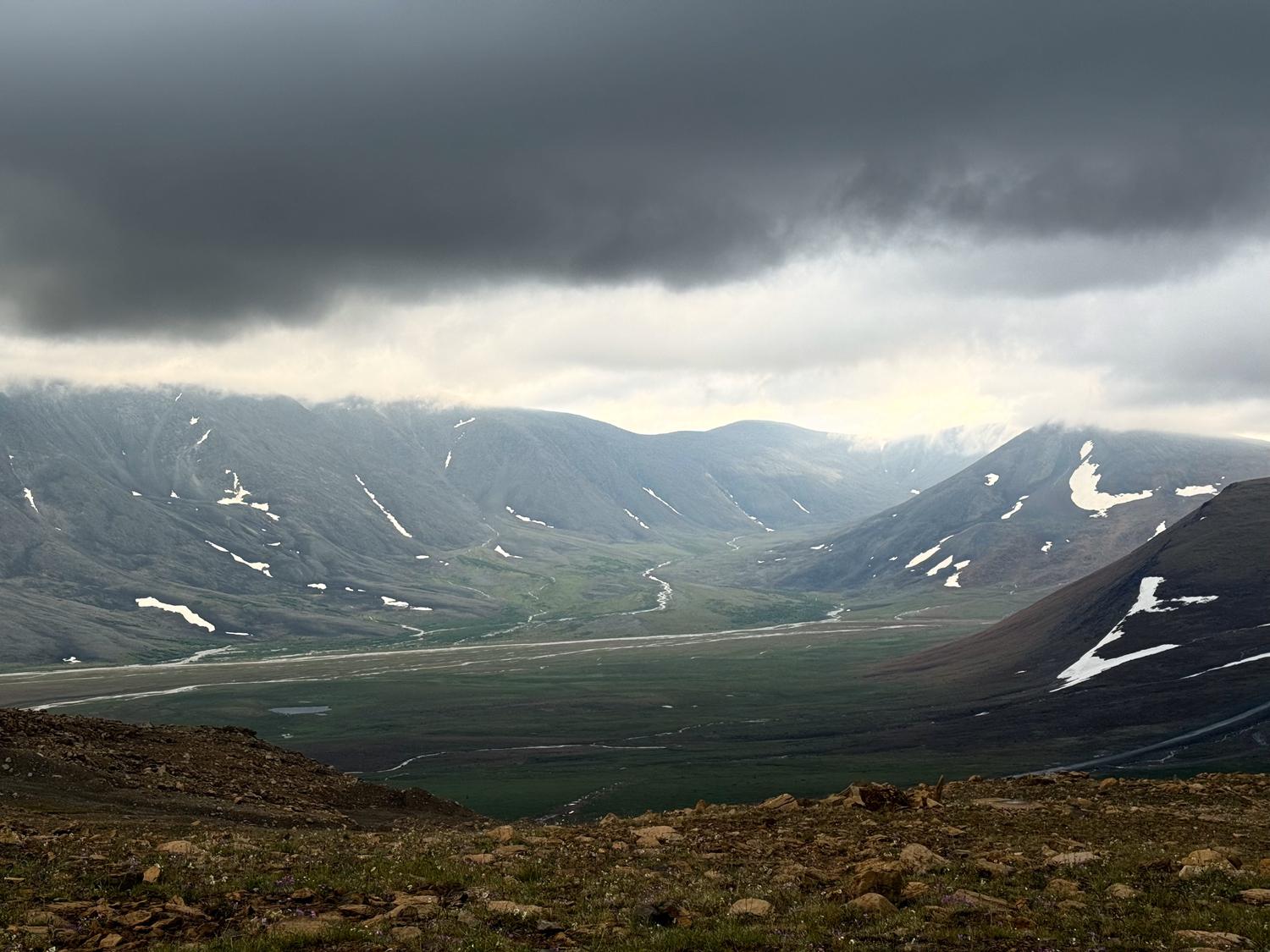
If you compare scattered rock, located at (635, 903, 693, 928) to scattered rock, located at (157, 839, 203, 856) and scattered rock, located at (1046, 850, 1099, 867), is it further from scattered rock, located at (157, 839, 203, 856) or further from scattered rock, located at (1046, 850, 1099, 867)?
scattered rock, located at (157, 839, 203, 856)

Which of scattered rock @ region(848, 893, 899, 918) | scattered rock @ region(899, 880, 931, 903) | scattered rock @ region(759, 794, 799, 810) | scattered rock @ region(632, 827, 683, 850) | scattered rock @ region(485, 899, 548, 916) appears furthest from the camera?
scattered rock @ region(759, 794, 799, 810)

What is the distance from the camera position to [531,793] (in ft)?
466

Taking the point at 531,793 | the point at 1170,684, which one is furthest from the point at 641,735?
the point at 1170,684

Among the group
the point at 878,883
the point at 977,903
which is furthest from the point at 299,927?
the point at 977,903

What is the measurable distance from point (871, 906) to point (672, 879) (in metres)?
6.61

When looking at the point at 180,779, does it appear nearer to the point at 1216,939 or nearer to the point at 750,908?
the point at 750,908

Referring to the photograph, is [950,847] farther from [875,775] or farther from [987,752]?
[987,752]

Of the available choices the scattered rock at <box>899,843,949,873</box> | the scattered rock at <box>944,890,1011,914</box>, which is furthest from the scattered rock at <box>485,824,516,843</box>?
the scattered rock at <box>944,890,1011,914</box>

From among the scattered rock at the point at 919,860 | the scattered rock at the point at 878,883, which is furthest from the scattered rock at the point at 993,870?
the scattered rock at the point at 878,883

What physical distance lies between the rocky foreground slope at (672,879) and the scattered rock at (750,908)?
50 millimetres

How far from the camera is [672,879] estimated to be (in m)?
27.0

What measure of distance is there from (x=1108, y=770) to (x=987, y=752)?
25.3 m

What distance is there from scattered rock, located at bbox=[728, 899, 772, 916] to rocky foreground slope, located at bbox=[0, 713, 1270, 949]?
0.05m

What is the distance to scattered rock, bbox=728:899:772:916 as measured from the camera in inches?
874
